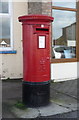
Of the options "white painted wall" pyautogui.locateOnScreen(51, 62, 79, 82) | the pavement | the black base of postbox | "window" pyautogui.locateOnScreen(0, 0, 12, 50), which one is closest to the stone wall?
"window" pyautogui.locateOnScreen(0, 0, 12, 50)

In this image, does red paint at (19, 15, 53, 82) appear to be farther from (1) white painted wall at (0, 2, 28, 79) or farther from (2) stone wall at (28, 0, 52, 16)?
(1) white painted wall at (0, 2, 28, 79)

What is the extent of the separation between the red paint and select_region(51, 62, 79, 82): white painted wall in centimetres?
279

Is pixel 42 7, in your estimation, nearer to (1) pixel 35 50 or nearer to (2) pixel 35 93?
(1) pixel 35 50

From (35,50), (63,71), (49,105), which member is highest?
(35,50)

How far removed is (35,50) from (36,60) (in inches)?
8.8

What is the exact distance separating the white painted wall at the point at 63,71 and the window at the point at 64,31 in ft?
1.01

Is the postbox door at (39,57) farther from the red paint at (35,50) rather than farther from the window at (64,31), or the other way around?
the window at (64,31)

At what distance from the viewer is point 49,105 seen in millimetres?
5008

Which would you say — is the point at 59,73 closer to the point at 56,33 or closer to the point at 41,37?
the point at 56,33

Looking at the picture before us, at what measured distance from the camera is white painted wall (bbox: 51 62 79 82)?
7704mm

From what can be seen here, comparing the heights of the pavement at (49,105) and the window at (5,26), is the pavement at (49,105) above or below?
below

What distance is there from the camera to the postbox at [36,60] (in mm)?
4781

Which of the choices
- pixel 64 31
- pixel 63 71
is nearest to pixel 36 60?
pixel 63 71

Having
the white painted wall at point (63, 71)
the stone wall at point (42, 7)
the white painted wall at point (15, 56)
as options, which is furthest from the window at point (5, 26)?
the white painted wall at point (63, 71)
